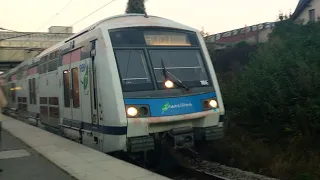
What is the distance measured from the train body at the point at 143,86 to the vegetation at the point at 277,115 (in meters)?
1.88

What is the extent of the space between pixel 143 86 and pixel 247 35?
92.1 feet

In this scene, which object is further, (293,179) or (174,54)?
(174,54)

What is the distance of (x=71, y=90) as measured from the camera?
10484 millimetres

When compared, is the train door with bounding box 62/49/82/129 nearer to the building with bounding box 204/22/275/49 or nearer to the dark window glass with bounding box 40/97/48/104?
the dark window glass with bounding box 40/97/48/104

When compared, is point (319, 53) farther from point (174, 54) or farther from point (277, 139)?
point (174, 54)

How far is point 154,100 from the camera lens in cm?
813

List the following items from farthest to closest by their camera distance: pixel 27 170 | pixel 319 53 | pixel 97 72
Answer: pixel 319 53
pixel 97 72
pixel 27 170

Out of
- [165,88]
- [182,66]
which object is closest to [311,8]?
[182,66]

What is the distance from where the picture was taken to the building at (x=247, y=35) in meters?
31.1

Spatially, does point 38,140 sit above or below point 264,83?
below

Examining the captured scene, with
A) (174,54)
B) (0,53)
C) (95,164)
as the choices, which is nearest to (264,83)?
(174,54)

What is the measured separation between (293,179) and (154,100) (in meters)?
3.10

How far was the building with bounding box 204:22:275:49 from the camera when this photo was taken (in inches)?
1224

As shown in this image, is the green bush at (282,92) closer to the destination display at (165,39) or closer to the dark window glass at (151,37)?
the dark window glass at (151,37)
